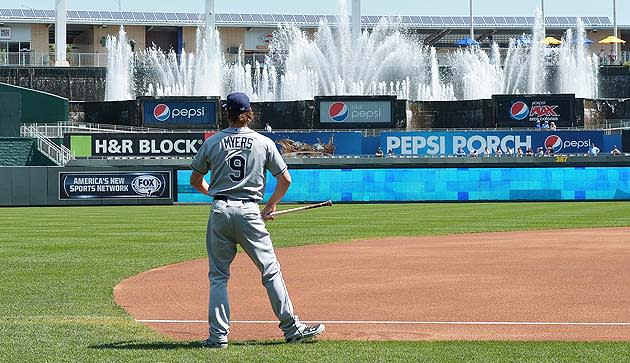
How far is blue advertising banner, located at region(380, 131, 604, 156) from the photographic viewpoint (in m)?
53.3

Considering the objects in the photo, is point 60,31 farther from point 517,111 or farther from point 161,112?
point 517,111

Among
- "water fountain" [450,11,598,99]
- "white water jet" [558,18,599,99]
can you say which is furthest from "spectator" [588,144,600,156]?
"white water jet" [558,18,599,99]

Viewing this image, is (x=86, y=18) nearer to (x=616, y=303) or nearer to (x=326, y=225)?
(x=326, y=225)

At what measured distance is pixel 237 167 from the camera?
8664mm

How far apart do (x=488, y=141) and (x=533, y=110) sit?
499 centimetres

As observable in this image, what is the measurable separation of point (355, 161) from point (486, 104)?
39.6 feet

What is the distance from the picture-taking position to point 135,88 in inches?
2697

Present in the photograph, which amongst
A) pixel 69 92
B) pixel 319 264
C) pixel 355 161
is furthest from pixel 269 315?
pixel 69 92

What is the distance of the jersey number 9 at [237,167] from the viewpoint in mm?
8648

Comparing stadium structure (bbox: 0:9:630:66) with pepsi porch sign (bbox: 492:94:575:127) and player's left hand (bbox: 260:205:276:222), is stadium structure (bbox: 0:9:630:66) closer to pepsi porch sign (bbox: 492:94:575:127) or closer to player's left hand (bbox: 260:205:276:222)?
pepsi porch sign (bbox: 492:94:575:127)

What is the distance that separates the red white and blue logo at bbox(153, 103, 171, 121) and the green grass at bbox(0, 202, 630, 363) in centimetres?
2530

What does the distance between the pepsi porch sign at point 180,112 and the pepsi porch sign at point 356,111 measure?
560cm

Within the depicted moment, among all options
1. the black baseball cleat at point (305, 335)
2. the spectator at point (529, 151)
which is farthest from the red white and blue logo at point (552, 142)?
the black baseball cleat at point (305, 335)

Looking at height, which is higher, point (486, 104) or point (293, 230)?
point (486, 104)
